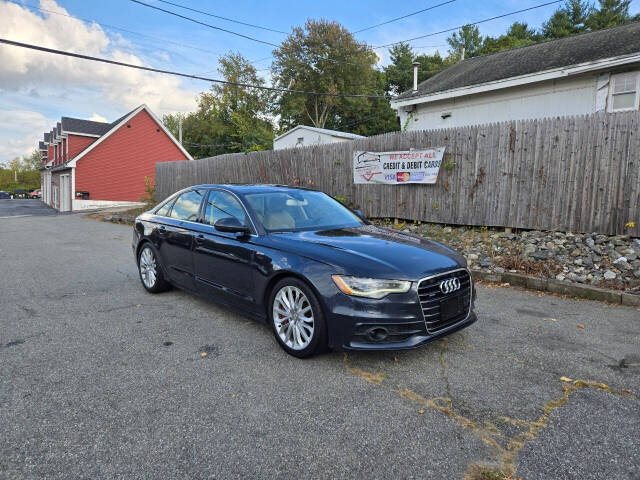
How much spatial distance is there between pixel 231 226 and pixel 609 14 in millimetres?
44095

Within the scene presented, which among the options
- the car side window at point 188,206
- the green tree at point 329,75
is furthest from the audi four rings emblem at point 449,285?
the green tree at point 329,75

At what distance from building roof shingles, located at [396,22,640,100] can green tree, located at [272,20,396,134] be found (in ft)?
81.3

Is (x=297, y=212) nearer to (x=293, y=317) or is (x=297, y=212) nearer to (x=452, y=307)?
(x=293, y=317)

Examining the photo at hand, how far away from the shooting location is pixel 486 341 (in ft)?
12.5

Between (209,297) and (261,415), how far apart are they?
2058 millimetres

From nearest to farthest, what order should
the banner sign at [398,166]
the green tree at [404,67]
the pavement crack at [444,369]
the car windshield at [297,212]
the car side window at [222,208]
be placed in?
the pavement crack at [444,369] → the car windshield at [297,212] → the car side window at [222,208] → the banner sign at [398,166] → the green tree at [404,67]

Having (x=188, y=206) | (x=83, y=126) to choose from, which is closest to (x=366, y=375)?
(x=188, y=206)

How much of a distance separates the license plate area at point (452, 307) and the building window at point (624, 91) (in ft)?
34.2

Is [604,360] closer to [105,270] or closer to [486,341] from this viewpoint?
[486,341]

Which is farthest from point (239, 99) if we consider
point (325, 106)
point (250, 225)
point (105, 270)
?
point (250, 225)

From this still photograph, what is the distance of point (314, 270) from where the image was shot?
10.5 ft

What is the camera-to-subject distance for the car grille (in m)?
3.07

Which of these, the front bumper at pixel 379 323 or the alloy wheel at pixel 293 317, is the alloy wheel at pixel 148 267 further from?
the front bumper at pixel 379 323

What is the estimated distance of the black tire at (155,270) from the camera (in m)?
5.23
